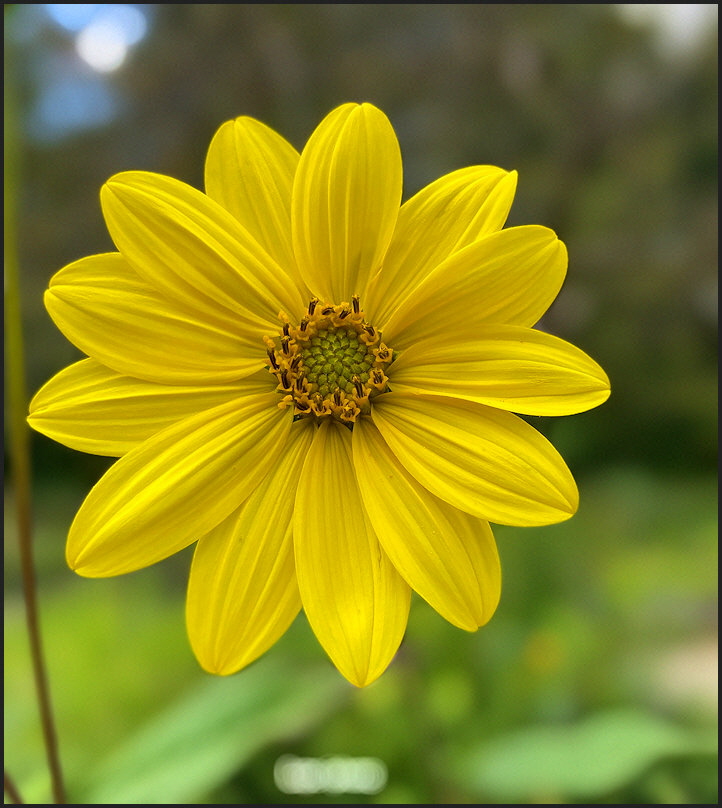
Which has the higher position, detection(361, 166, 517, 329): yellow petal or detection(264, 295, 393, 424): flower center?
detection(361, 166, 517, 329): yellow petal

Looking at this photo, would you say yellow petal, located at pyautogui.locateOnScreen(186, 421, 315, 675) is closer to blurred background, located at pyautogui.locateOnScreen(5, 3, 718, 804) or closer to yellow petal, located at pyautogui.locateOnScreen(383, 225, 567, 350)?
yellow petal, located at pyautogui.locateOnScreen(383, 225, 567, 350)

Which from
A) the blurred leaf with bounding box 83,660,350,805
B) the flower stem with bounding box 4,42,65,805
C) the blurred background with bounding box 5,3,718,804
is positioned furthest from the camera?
the blurred background with bounding box 5,3,718,804

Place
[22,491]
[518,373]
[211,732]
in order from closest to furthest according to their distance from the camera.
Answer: [518,373] < [22,491] < [211,732]

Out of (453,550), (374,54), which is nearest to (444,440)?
(453,550)

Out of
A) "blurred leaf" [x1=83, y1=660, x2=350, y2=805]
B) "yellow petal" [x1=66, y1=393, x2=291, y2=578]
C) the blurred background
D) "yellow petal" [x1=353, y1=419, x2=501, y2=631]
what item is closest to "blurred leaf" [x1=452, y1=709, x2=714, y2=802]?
the blurred background

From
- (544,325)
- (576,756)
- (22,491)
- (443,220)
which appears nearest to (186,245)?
(443,220)

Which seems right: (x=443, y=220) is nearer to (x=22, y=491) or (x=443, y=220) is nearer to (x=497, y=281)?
(x=497, y=281)

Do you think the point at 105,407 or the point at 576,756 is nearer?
the point at 105,407

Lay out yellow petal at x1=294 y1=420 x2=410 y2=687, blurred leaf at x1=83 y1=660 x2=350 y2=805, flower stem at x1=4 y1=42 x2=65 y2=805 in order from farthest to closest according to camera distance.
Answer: blurred leaf at x1=83 y1=660 x2=350 y2=805 < flower stem at x1=4 y1=42 x2=65 y2=805 < yellow petal at x1=294 y1=420 x2=410 y2=687
